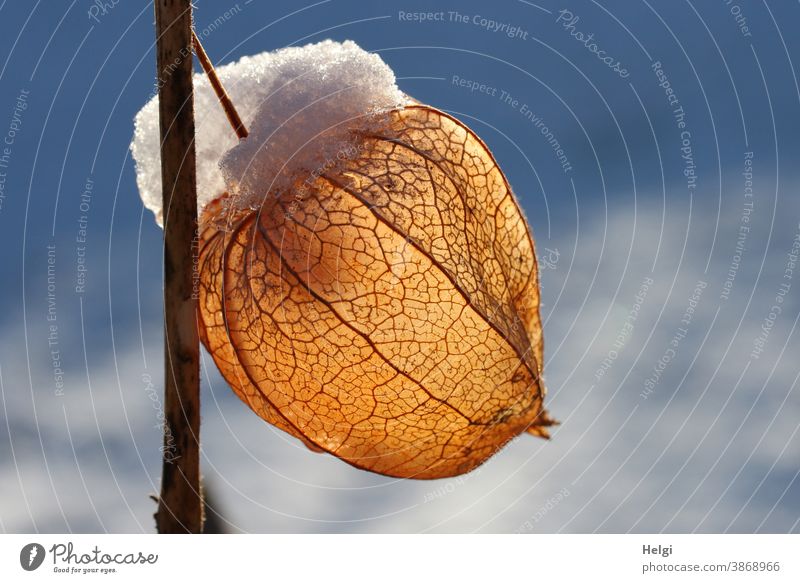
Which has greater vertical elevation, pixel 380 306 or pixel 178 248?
pixel 178 248

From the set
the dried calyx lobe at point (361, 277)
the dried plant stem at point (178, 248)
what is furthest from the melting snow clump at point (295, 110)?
the dried plant stem at point (178, 248)

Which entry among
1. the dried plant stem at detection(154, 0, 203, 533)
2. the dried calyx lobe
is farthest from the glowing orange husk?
the dried plant stem at detection(154, 0, 203, 533)

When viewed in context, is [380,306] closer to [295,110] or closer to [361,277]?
[361,277]

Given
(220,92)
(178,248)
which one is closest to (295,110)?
(220,92)

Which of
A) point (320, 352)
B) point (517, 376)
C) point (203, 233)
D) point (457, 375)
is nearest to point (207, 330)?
point (203, 233)

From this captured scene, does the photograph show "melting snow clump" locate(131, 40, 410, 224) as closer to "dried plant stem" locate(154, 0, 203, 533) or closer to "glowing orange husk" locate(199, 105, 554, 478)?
"glowing orange husk" locate(199, 105, 554, 478)

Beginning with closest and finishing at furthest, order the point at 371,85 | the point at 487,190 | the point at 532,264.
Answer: the point at 371,85
the point at 487,190
the point at 532,264
